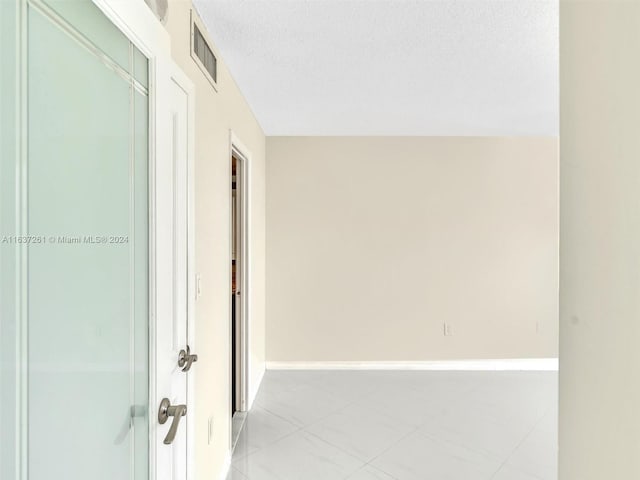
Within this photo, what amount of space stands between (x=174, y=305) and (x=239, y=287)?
1.86 m

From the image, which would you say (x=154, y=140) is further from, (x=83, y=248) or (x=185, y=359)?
(x=185, y=359)

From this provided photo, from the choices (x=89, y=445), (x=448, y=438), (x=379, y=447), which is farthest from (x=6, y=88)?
(x=448, y=438)

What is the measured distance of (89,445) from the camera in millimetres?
792

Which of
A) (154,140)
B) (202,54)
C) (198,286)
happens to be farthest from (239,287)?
(154,140)

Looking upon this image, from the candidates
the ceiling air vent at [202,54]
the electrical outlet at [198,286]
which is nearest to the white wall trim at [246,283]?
the ceiling air vent at [202,54]

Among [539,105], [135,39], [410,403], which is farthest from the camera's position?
[410,403]

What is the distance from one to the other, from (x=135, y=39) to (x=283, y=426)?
2628 millimetres

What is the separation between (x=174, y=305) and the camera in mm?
1240

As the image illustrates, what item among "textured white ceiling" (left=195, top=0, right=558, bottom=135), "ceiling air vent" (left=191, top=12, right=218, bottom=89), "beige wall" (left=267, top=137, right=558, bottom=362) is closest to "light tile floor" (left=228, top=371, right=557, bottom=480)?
"beige wall" (left=267, top=137, right=558, bottom=362)

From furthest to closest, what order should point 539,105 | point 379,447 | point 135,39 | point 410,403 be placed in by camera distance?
point 410,403 → point 539,105 → point 379,447 → point 135,39

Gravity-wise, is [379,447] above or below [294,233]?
below

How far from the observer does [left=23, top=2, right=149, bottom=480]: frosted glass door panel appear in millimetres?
650

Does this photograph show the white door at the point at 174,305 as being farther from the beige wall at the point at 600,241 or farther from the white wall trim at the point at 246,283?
the white wall trim at the point at 246,283

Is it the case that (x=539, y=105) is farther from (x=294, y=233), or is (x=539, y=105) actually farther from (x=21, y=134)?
(x=21, y=134)
